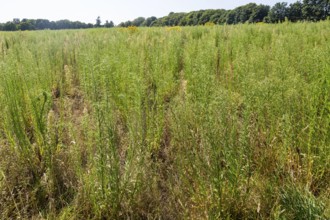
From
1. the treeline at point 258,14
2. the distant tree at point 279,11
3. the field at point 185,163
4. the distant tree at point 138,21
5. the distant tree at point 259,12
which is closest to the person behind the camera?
the field at point 185,163

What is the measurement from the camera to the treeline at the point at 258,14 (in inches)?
1328

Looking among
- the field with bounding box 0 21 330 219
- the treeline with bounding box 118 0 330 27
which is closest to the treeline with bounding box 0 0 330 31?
the treeline with bounding box 118 0 330 27

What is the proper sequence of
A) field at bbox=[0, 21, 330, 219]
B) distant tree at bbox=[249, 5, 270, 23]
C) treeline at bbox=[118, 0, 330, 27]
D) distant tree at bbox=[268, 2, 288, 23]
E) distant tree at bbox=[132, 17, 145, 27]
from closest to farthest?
field at bbox=[0, 21, 330, 219], treeline at bbox=[118, 0, 330, 27], distant tree at bbox=[268, 2, 288, 23], distant tree at bbox=[249, 5, 270, 23], distant tree at bbox=[132, 17, 145, 27]

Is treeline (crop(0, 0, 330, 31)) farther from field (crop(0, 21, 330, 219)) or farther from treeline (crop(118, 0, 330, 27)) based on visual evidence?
field (crop(0, 21, 330, 219))

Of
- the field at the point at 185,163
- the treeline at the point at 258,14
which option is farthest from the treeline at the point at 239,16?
the field at the point at 185,163

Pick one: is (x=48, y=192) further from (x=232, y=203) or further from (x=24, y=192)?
(x=232, y=203)

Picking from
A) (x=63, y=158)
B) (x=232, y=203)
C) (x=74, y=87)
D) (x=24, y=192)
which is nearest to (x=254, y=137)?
(x=232, y=203)

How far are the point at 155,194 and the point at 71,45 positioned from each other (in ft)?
14.0

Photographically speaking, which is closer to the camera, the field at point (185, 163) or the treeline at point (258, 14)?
the field at point (185, 163)

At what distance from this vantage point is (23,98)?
2.46 metres

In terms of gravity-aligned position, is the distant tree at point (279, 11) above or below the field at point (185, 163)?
above

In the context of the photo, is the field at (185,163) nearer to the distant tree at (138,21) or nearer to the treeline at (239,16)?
the treeline at (239,16)

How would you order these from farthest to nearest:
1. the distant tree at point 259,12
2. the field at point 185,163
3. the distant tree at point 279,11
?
the distant tree at point 259,12 < the distant tree at point 279,11 < the field at point 185,163

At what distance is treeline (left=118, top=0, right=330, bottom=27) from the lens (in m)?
33.7
